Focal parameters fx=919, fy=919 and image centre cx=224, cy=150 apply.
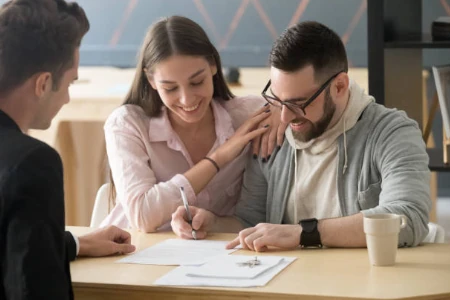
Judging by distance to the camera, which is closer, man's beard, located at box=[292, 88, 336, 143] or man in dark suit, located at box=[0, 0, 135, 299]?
man in dark suit, located at box=[0, 0, 135, 299]

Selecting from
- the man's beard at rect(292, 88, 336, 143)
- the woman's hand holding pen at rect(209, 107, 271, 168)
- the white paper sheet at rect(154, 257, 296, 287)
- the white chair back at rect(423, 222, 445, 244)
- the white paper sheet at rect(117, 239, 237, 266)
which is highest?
the man's beard at rect(292, 88, 336, 143)

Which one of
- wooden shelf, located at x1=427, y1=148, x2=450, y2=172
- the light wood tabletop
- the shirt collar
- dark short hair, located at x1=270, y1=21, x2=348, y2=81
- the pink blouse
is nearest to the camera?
the light wood tabletop

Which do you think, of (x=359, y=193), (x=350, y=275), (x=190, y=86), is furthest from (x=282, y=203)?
(x=350, y=275)

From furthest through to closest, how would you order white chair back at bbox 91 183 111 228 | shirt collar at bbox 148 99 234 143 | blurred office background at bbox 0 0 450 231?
blurred office background at bbox 0 0 450 231, white chair back at bbox 91 183 111 228, shirt collar at bbox 148 99 234 143

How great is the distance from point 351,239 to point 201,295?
17.4 inches

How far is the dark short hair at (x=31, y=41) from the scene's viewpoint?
1.68 m

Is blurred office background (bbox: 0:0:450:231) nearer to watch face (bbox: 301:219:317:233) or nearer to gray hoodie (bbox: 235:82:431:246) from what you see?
gray hoodie (bbox: 235:82:431:246)

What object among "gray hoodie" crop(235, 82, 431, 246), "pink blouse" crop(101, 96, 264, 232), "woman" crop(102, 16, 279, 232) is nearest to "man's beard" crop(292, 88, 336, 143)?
"gray hoodie" crop(235, 82, 431, 246)

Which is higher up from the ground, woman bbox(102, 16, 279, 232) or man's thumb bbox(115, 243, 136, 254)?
woman bbox(102, 16, 279, 232)

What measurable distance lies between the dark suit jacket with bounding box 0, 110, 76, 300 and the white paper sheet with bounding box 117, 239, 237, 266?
481 millimetres

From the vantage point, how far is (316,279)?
189 cm

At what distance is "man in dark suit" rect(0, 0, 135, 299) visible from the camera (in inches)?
62.2

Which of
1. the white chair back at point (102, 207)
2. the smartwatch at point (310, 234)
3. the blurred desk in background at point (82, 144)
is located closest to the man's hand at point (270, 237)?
the smartwatch at point (310, 234)

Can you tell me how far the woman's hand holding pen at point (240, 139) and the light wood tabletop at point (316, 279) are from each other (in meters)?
0.47
